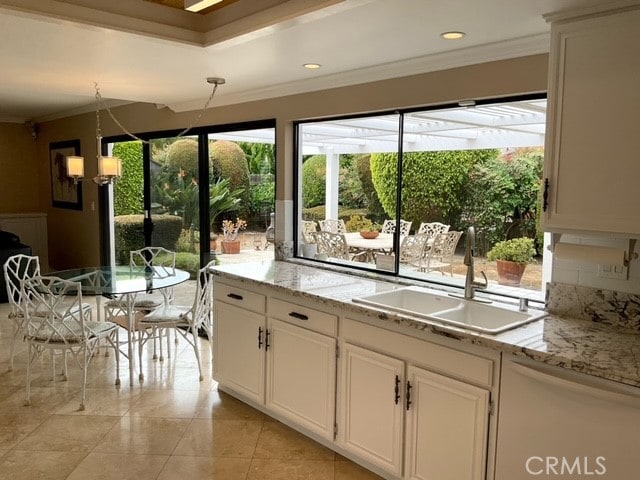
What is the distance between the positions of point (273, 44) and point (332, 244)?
1761mm

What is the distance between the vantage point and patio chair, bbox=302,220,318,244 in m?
4.14

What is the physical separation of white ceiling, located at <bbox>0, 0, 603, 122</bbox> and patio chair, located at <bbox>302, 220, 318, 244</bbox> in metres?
1.01

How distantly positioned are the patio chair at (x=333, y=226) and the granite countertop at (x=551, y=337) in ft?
2.96

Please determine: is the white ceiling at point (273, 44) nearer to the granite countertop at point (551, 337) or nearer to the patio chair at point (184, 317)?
the granite countertop at point (551, 337)

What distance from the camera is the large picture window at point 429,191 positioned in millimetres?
3064

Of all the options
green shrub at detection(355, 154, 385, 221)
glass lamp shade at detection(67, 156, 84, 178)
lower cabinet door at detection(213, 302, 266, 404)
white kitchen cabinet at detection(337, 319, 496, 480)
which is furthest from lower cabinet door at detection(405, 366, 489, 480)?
glass lamp shade at detection(67, 156, 84, 178)

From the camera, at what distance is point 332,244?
4078mm

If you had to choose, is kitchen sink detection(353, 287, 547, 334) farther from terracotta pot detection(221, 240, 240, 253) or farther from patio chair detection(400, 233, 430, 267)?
terracotta pot detection(221, 240, 240, 253)

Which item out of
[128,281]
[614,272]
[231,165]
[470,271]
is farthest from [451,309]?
[231,165]

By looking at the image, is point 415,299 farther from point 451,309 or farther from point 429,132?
point 429,132

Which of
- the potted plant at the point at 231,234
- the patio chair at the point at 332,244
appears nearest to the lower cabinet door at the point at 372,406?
the patio chair at the point at 332,244

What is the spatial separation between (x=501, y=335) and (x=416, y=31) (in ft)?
4.71

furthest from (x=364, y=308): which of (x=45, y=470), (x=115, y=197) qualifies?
(x=115, y=197)

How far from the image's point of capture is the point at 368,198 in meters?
3.77
